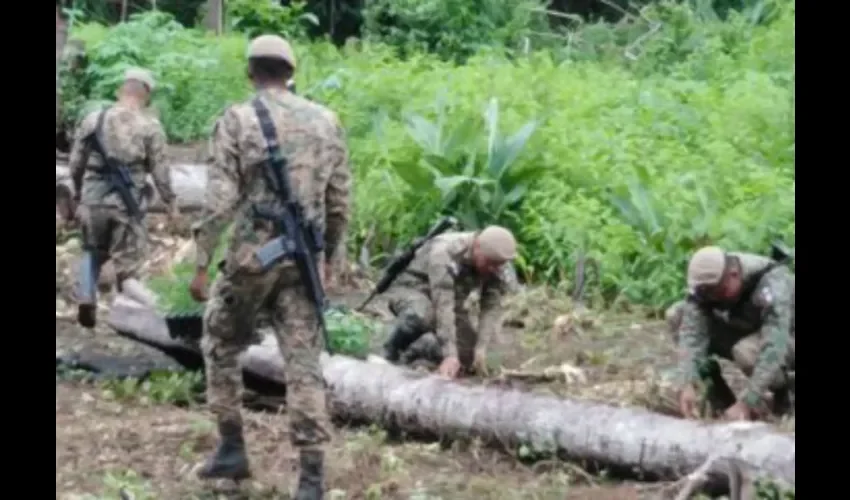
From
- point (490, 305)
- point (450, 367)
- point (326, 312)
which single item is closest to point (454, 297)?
point (490, 305)

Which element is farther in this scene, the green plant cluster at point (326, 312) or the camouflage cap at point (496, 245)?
the green plant cluster at point (326, 312)

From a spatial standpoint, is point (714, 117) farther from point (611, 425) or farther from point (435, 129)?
point (611, 425)

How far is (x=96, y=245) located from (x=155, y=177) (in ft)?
2.27

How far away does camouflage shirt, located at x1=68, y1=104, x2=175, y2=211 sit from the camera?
1193 cm

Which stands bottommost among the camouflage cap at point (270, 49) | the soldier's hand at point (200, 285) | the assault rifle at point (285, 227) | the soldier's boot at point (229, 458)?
the soldier's boot at point (229, 458)

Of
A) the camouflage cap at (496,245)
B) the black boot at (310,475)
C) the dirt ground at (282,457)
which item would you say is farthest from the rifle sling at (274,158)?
the camouflage cap at (496,245)

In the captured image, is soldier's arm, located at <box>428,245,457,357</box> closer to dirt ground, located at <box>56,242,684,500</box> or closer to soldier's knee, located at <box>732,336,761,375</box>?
dirt ground, located at <box>56,242,684,500</box>

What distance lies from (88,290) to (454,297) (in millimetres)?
3788

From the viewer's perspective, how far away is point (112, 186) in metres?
12.0

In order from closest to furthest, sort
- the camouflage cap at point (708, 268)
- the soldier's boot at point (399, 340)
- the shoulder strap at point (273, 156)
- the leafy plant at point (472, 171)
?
the shoulder strap at point (273, 156) → the camouflage cap at point (708, 268) → the soldier's boot at point (399, 340) → the leafy plant at point (472, 171)

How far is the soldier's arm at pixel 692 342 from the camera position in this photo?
327 inches

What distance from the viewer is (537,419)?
8367mm

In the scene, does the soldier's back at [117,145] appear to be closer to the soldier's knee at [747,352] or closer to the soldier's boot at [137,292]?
the soldier's boot at [137,292]

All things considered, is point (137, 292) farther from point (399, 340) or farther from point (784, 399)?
point (784, 399)
